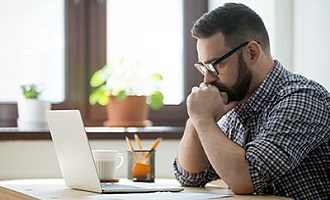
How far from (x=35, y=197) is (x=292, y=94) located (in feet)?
2.49

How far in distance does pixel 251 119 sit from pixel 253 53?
0.20 m

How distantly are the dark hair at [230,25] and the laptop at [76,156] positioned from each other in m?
0.47

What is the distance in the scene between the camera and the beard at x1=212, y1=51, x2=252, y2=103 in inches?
82.4

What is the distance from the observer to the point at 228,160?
73.6 inches

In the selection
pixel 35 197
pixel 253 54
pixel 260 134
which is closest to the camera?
pixel 35 197

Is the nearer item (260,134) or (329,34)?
(260,134)

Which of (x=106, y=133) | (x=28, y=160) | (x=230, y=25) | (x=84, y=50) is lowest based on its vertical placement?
(x=28, y=160)

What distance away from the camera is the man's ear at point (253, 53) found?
6.87 feet

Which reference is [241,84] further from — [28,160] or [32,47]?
[32,47]

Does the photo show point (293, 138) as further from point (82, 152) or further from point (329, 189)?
point (82, 152)

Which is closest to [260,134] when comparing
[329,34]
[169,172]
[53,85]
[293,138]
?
[293,138]

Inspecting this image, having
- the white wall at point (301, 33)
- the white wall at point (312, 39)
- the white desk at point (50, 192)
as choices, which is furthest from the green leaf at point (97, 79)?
the white desk at point (50, 192)

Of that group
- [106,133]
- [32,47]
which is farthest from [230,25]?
[32,47]

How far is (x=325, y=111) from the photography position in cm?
194
